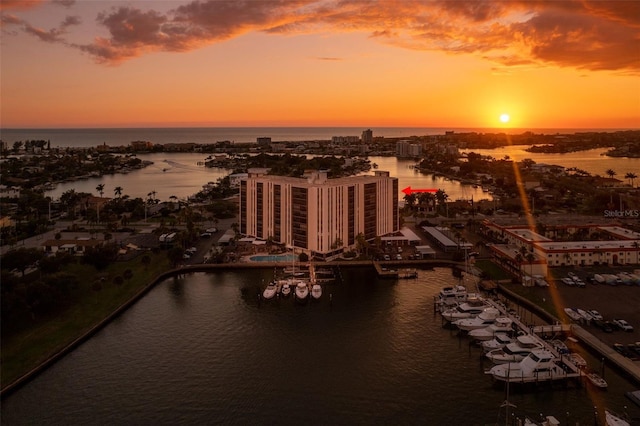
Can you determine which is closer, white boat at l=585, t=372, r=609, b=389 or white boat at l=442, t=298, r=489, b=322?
white boat at l=585, t=372, r=609, b=389

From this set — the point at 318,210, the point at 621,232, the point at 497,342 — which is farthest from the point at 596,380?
the point at 621,232

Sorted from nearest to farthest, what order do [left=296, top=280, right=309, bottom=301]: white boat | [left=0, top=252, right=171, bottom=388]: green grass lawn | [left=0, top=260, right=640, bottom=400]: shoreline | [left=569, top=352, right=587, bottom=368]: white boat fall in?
[left=0, top=260, right=640, bottom=400]: shoreline
[left=569, top=352, right=587, bottom=368]: white boat
[left=0, top=252, right=171, bottom=388]: green grass lawn
[left=296, top=280, right=309, bottom=301]: white boat

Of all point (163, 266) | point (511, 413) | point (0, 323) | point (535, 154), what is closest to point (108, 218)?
point (163, 266)

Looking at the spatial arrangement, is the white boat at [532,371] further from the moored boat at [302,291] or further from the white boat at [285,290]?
the white boat at [285,290]

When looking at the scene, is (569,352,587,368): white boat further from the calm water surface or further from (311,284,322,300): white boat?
(311,284,322,300): white boat

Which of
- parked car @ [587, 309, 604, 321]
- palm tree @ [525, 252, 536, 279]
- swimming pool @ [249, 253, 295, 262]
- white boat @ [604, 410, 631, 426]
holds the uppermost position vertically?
palm tree @ [525, 252, 536, 279]

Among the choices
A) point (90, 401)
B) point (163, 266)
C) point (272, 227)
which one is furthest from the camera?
point (272, 227)

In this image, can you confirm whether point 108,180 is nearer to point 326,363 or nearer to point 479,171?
point 479,171

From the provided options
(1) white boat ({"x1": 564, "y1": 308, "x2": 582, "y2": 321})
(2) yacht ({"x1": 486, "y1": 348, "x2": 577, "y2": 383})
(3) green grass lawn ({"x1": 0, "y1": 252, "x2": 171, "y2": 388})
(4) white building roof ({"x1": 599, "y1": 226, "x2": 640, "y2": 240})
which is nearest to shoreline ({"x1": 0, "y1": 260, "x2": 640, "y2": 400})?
(3) green grass lawn ({"x1": 0, "y1": 252, "x2": 171, "y2": 388})
